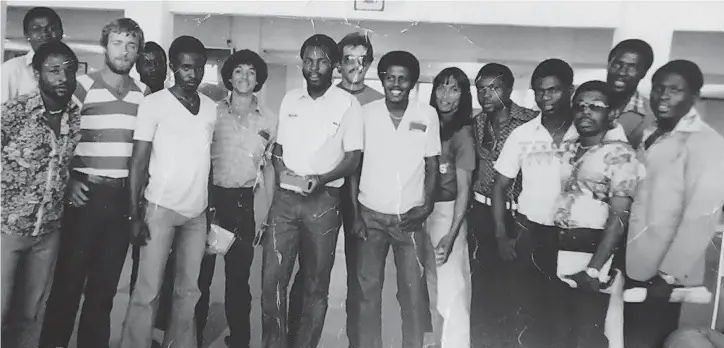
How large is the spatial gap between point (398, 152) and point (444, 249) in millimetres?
415

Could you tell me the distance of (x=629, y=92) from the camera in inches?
80.4

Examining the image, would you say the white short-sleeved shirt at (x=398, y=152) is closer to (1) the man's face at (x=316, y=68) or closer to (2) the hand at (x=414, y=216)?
(2) the hand at (x=414, y=216)

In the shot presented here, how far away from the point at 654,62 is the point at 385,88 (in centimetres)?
95

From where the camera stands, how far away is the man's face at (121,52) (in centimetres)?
222

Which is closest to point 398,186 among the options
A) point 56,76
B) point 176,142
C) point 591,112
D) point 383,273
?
point 383,273

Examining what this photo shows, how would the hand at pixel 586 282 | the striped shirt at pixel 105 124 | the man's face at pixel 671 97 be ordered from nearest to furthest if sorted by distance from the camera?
the man's face at pixel 671 97 < the hand at pixel 586 282 < the striped shirt at pixel 105 124

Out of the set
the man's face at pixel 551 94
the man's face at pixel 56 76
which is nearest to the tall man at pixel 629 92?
the man's face at pixel 551 94

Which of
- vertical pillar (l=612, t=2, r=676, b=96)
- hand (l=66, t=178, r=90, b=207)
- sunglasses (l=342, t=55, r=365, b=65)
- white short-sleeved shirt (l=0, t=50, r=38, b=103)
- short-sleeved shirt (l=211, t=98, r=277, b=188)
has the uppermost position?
vertical pillar (l=612, t=2, r=676, b=96)

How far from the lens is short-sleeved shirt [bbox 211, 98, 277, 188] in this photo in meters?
2.20

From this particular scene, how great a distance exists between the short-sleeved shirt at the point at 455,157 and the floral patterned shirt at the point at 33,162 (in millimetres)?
1412

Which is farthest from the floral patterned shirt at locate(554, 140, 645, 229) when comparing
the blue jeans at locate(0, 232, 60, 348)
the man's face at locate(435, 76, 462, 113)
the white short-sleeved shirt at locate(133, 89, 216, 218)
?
the blue jeans at locate(0, 232, 60, 348)

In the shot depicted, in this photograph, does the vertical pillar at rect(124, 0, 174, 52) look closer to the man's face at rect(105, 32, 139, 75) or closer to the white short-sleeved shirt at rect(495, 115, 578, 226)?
the man's face at rect(105, 32, 139, 75)

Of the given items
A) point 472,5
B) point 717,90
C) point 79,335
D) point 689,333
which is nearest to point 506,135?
point 472,5

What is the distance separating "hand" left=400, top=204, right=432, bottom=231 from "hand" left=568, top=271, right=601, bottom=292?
58cm
